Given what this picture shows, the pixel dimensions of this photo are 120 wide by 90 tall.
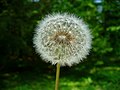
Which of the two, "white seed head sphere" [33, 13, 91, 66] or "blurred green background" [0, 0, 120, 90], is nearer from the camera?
"white seed head sphere" [33, 13, 91, 66]

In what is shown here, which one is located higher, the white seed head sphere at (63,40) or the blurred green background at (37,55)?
the blurred green background at (37,55)

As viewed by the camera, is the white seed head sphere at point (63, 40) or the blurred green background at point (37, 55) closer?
the white seed head sphere at point (63, 40)

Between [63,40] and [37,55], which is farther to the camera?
[37,55]

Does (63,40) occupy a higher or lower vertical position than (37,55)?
lower

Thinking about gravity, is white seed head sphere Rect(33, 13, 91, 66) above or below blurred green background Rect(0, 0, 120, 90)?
below

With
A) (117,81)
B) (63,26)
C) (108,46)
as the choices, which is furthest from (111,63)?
(63,26)
